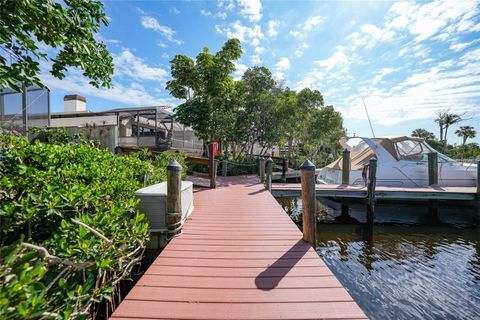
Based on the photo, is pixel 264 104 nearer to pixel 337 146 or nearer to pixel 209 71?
pixel 209 71

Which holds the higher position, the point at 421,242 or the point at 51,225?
the point at 51,225

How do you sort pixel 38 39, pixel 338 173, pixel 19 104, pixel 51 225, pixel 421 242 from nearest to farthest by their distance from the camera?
pixel 51 225, pixel 38 39, pixel 421 242, pixel 19 104, pixel 338 173

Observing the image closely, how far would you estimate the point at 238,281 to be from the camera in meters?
2.61

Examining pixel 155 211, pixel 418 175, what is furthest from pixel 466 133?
pixel 155 211

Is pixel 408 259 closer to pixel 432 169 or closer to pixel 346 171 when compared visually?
pixel 346 171

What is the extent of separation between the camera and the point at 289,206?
37.5 ft

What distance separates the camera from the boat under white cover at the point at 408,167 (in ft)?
35.7

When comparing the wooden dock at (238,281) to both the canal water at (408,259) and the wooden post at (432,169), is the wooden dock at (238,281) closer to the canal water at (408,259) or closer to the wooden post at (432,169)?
the canal water at (408,259)

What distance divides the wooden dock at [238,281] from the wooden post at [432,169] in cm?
946

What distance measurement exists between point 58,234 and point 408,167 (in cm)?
1305

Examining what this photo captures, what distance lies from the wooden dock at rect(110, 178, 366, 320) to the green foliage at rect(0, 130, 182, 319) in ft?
1.40

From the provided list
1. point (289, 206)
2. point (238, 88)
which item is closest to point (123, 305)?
point (289, 206)

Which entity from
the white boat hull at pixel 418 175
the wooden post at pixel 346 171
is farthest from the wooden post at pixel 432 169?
the wooden post at pixel 346 171

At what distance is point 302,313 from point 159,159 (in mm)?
7694
